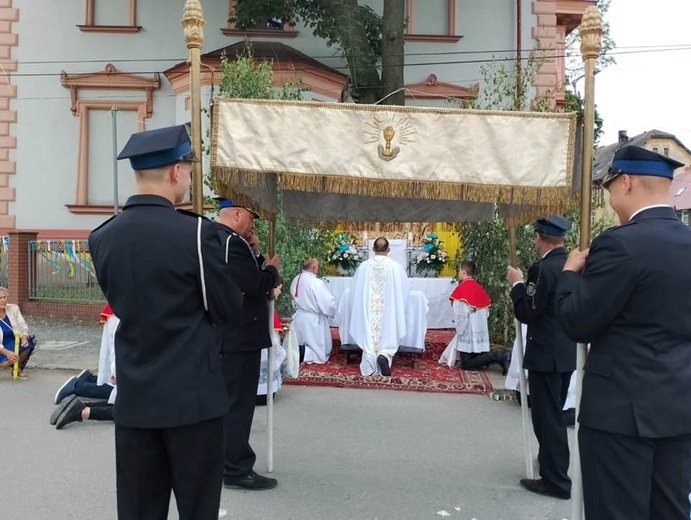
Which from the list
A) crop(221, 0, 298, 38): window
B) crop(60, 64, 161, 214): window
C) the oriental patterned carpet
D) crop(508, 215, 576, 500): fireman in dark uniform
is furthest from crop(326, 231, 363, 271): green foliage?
crop(60, 64, 161, 214): window

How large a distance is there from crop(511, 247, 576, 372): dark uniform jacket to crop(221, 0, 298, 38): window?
13804 mm

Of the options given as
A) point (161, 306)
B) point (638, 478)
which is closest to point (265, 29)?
point (161, 306)

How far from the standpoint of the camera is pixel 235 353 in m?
4.37

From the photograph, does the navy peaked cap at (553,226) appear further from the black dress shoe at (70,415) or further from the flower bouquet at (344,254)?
the flower bouquet at (344,254)

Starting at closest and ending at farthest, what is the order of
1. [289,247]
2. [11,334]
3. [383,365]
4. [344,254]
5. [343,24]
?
[11,334]
[383,365]
[289,247]
[344,254]
[343,24]

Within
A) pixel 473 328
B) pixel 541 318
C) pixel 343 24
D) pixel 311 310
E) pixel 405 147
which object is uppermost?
pixel 343 24

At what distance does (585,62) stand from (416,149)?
1.08m

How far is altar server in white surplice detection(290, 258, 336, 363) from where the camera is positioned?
923cm

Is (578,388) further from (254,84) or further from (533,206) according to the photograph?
(254,84)

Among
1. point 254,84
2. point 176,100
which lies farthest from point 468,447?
point 176,100

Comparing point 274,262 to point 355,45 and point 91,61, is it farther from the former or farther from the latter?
point 91,61

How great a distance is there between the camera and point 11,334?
8.40 meters

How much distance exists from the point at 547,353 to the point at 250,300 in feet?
6.93

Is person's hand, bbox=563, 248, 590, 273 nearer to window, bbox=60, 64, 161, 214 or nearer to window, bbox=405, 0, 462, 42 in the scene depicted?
window, bbox=405, 0, 462, 42
